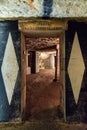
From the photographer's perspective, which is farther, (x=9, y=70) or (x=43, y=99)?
(x=43, y=99)

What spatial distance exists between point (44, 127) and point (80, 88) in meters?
0.87

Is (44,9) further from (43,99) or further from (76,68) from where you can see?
(43,99)

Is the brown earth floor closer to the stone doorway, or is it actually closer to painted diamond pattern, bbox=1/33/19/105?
the stone doorway

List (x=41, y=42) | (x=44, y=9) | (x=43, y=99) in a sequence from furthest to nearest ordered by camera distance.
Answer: (x=41, y=42) → (x=43, y=99) → (x=44, y=9)

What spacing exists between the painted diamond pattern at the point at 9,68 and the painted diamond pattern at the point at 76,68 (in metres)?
0.91

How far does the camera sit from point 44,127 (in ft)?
9.70

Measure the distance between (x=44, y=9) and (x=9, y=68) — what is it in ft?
3.65

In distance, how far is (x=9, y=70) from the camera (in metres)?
3.05

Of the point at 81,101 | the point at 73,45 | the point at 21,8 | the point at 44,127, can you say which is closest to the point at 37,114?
the point at 44,127

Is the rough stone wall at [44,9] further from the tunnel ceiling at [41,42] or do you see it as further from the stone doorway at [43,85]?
the tunnel ceiling at [41,42]

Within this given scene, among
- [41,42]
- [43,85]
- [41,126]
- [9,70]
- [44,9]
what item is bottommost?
[41,126]

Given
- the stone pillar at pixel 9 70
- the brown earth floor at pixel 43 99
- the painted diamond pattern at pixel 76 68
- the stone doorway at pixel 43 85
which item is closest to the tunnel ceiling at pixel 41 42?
the stone doorway at pixel 43 85

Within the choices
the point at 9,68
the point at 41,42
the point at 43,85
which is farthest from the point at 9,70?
the point at 43,85

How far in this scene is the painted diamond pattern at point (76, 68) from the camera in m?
3.09
